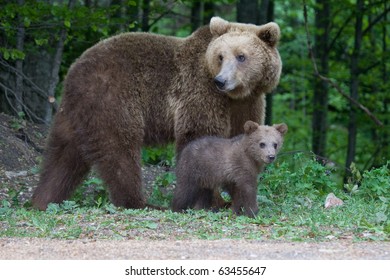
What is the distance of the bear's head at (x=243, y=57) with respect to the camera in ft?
29.4

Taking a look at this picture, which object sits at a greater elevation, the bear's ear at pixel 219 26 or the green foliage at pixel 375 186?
the bear's ear at pixel 219 26

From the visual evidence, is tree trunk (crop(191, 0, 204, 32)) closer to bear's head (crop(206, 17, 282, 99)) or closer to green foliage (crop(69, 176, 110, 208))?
green foliage (crop(69, 176, 110, 208))

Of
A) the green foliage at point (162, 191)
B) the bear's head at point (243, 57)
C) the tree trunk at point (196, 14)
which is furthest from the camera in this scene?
the tree trunk at point (196, 14)

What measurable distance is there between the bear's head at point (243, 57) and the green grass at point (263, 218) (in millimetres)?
1320

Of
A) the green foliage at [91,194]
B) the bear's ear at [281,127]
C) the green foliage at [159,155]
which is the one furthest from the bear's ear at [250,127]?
the green foliage at [159,155]

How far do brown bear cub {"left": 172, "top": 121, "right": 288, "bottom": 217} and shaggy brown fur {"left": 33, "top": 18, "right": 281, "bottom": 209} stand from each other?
62 cm

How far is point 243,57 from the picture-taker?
29.7ft

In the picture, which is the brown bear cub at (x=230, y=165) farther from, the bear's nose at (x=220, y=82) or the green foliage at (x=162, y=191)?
the green foliage at (x=162, y=191)

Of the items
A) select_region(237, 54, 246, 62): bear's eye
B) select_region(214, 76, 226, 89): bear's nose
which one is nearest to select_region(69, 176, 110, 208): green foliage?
select_region(214, 76, 226, 89): bear's nose

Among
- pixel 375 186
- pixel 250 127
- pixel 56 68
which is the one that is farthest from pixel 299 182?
pixel 56 68

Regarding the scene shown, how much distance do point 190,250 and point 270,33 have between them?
3694mm
